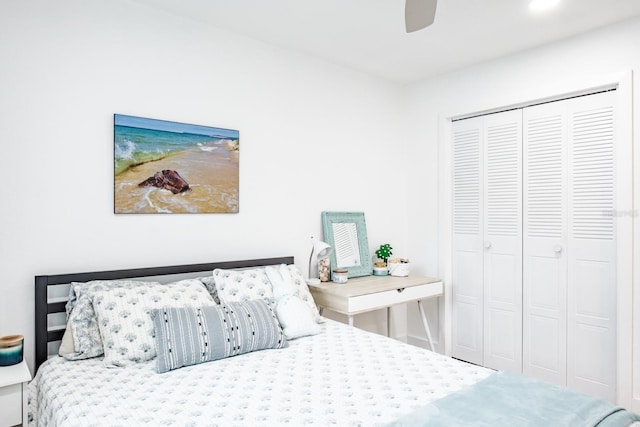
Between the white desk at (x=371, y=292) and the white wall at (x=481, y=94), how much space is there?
0.43 meters

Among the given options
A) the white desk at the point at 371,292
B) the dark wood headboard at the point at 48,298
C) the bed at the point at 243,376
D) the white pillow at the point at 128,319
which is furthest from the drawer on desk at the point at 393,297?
the dark wood headboard at the point at 48,298

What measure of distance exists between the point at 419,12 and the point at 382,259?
243 cm

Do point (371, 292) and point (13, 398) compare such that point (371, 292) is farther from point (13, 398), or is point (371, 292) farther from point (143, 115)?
point (13, 398)

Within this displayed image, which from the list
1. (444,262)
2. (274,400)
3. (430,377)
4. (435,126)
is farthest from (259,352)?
(435,126)

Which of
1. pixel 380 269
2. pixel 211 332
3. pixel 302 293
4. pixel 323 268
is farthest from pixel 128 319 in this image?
pixel 380 269

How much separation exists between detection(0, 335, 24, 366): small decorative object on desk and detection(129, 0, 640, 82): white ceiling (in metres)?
1.99

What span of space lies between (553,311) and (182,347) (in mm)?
2673

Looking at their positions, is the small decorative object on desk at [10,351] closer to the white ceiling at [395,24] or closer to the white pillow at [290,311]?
the white pillow at [290,311]

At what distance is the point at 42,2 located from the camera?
221 cm

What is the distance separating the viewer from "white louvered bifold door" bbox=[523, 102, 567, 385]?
3.07m

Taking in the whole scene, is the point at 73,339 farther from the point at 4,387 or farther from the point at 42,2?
the point at 42,2

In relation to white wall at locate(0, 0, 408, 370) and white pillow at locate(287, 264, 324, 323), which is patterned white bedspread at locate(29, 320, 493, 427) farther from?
white wall at locate(0, 0, 408, 370)

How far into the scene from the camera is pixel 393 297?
3.20 meters

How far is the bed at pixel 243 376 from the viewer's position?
59.3 inches
